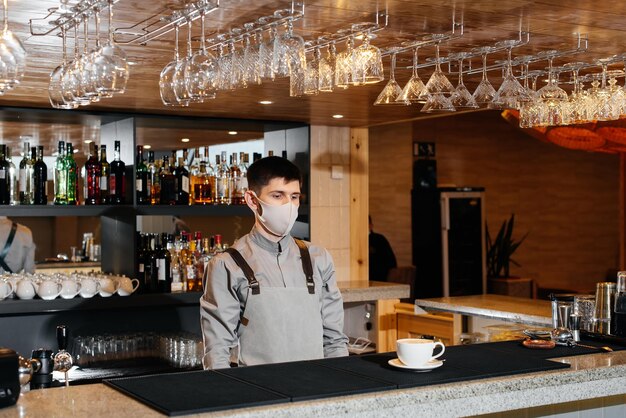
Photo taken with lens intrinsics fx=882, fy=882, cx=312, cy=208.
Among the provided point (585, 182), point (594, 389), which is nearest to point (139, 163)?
point (594, 389)

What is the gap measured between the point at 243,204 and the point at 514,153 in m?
7.28

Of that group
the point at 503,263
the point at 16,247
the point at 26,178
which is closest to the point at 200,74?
the point at 26,178

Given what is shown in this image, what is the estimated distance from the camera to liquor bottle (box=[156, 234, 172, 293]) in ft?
17.7

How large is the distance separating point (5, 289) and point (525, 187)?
8802mm

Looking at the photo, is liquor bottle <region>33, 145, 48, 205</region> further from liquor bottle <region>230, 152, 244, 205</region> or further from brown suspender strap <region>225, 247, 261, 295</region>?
brown suspender strap <region>225, 247, 261, 295</region>

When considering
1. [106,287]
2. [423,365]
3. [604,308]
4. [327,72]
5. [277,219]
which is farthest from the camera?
[106,287]

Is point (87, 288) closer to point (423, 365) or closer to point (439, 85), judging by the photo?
point (439, 85)

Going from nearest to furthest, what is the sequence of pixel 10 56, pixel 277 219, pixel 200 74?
pixel 10 56 → pixel 200 74 → pixel 277 219

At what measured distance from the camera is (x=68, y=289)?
4.99 meters

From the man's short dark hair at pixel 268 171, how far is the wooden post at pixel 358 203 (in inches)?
113

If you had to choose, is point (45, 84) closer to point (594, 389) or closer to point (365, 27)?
point (365, 27)

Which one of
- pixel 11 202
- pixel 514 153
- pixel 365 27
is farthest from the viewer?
pixel 514 153

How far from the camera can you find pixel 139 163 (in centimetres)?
550

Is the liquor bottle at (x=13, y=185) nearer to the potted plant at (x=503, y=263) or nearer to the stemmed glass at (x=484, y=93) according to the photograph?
the stemmed glass at (x=484, y=93)
